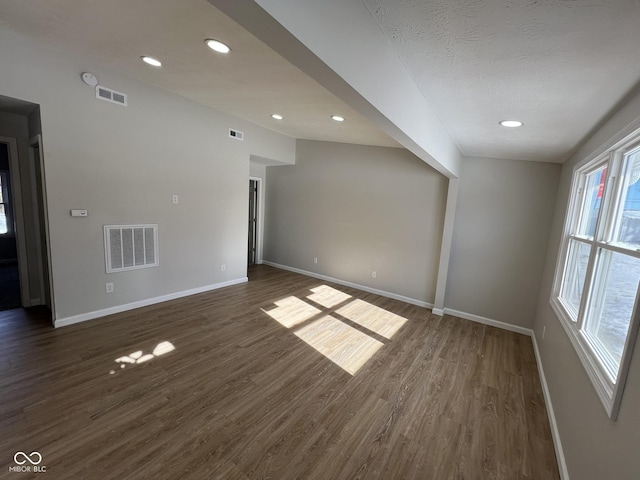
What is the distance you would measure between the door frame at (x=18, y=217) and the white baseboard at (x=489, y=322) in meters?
5.97

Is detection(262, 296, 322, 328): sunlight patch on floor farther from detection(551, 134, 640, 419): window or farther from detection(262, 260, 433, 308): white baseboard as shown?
detection(551, 134, 640, 419): window

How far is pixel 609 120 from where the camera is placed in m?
1.94

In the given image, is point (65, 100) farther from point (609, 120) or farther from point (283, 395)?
point (609, 120)

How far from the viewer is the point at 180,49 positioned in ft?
7.39

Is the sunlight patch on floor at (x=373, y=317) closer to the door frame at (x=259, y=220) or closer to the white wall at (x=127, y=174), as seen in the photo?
the white wall at (x=127, y=174)

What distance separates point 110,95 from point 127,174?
2.89 ft

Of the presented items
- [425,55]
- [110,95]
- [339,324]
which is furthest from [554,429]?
[110,95]

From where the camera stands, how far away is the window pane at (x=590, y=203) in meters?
2.37

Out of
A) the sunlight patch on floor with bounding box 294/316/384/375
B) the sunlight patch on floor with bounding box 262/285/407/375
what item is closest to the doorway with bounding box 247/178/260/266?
the sunlight patch on floor with bounding box 262/285/407/375

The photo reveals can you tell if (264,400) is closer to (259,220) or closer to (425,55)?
(425,55)

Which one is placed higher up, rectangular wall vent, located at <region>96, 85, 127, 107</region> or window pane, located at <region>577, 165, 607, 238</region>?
rectangular wall vent, located at <region>96, 85, 127, 107</region>

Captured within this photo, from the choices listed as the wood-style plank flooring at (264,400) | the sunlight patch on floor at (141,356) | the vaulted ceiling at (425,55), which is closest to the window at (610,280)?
the vaulted ceiling at (425,55)

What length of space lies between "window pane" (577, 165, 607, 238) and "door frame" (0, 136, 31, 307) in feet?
20.3

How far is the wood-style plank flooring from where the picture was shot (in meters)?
1.73
